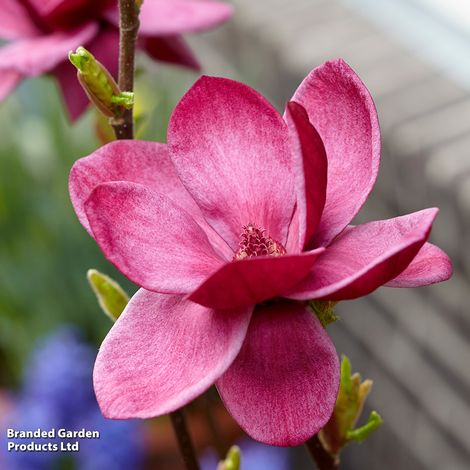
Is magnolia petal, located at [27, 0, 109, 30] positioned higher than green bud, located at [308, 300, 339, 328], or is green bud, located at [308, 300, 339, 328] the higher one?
magnolia petal, located at [27, 0, 109, 30]

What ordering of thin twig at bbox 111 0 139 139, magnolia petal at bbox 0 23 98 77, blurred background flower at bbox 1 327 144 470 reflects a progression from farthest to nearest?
blurred background flower at bbox 1 327 144 470
magnolia petal at bbox 0 23 98 77
thin twig at bbox 111 0 139 139

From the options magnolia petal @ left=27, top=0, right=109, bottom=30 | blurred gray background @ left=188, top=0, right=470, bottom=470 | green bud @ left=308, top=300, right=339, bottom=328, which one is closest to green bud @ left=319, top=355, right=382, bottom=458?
green bud @ left=308, top=300, right=339, bottom=328

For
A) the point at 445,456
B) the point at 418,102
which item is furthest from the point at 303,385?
the point at 445,456

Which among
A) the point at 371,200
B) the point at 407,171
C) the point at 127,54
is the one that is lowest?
the point at 371,200

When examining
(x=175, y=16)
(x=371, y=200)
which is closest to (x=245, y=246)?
(x=175, y=16)

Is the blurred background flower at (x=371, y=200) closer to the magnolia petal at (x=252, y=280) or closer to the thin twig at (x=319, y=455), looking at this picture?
the thin twig at (x=319, y=455)

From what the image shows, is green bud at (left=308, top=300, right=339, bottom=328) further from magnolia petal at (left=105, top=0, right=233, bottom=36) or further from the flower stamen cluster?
magnolia petal at (left=105, top=0, right=233, bottom=36)

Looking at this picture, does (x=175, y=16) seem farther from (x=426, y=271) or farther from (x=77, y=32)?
(x=426, y=271)
